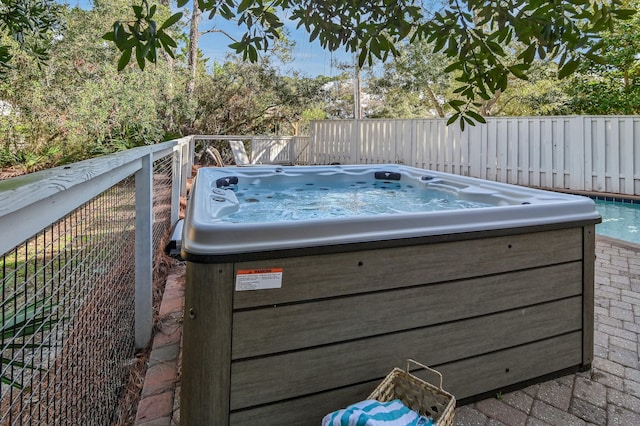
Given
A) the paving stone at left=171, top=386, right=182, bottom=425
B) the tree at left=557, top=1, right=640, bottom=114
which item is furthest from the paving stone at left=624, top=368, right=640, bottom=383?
the tree at left=557, top=1, right=640, bottom=114

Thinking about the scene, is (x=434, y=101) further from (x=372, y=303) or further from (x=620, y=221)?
(x=372, y=303)

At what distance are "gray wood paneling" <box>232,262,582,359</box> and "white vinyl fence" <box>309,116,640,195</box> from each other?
19.5ft

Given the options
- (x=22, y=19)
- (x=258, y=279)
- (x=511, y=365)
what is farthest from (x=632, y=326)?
(x=22, y=19)

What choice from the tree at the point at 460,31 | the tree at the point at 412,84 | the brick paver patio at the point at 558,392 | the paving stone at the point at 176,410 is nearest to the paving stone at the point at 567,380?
the brick paver patio at the point at 558,392

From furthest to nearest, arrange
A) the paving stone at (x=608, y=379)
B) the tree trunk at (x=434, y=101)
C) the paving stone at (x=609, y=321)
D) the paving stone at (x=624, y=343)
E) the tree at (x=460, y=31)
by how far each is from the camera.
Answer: the tree trunk at (x=434, y=101), the paving stone at (x=609, y=321), the paving stone at (x=624, y=343), the paving stone at (x=608, y=379), the tree at (x=460, y=31)

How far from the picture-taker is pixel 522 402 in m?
1.69

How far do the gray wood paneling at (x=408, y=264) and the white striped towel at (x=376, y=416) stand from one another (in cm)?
38

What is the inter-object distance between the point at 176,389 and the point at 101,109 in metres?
5.84

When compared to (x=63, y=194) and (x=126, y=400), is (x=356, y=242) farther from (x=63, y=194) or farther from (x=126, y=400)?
(x=126, y=400)

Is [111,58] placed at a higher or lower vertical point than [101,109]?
higher

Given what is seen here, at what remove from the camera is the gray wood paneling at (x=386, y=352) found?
1352mm

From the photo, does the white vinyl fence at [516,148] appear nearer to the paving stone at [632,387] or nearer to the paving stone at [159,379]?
the paving stone at [632,387]

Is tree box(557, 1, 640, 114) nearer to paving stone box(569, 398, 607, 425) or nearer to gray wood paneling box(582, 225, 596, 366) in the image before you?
gray wood paneling box(582, 225, 596, 366)

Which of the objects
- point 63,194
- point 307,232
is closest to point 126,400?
point 307,232
